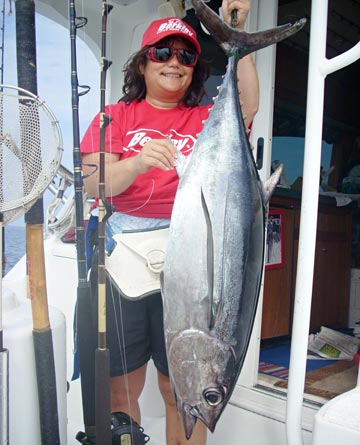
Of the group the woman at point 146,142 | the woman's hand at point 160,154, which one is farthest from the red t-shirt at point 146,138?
the woman's hand at point 160,154

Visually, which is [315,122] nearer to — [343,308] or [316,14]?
[316,14]

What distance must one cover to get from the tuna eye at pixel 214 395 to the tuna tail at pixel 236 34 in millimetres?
759

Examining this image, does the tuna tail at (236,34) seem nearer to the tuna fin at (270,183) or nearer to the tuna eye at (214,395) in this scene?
the tuna fin at (270,183)

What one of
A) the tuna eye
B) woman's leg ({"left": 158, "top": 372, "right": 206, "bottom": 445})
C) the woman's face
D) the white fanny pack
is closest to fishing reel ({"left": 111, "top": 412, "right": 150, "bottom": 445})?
woman's leg ({"left": 158, "top": 372, "right": 206, "bottom": 445})

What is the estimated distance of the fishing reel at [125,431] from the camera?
1404 millimetres

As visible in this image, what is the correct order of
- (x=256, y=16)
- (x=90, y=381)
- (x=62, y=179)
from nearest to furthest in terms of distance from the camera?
1. (x=90, y=381)
2. (x=256, y=16)
3. (x=62, y=179)

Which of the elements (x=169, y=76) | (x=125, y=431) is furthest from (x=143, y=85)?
(x=125, y=431)

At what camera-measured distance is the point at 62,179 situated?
2.97m

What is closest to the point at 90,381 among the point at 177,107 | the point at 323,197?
the point at 177,107

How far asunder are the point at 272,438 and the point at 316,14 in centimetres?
145

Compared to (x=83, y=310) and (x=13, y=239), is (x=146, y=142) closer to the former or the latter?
(x=83, y=310)

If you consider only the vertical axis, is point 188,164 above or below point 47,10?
below

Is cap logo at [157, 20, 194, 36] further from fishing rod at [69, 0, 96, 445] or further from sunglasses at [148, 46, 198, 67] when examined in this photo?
fishing rod at [69, 0, 96, 445]

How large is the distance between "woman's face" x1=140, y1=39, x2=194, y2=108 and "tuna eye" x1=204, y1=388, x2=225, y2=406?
849 millimetres
